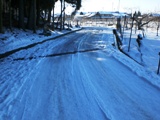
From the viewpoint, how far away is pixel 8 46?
17.1 meters

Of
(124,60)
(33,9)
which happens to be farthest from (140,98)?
(33,9)

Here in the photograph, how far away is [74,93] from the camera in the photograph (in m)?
7.94

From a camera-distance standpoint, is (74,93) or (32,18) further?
(32,18)

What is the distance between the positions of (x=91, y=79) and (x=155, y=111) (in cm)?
349

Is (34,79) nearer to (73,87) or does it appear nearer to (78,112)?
(73,87)

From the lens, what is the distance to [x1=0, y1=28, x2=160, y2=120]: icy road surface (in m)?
6.34

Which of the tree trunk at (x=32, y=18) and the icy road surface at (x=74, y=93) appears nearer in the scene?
the icy road surface at (x=74, y=93)

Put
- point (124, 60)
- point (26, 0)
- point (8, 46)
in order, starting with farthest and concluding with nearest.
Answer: point (26, 0) < point (8, 46) < point (124, 60)

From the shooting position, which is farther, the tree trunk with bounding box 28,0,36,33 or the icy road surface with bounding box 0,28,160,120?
the tree trunk with bounding box 28,0,36,33

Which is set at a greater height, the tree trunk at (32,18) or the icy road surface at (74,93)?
the tree trunk at (32,18)

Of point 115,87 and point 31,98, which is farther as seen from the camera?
point 115,87

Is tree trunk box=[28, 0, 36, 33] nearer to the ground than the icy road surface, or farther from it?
farther from it

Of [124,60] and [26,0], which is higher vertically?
[26,0]

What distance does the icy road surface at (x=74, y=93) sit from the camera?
634cm
